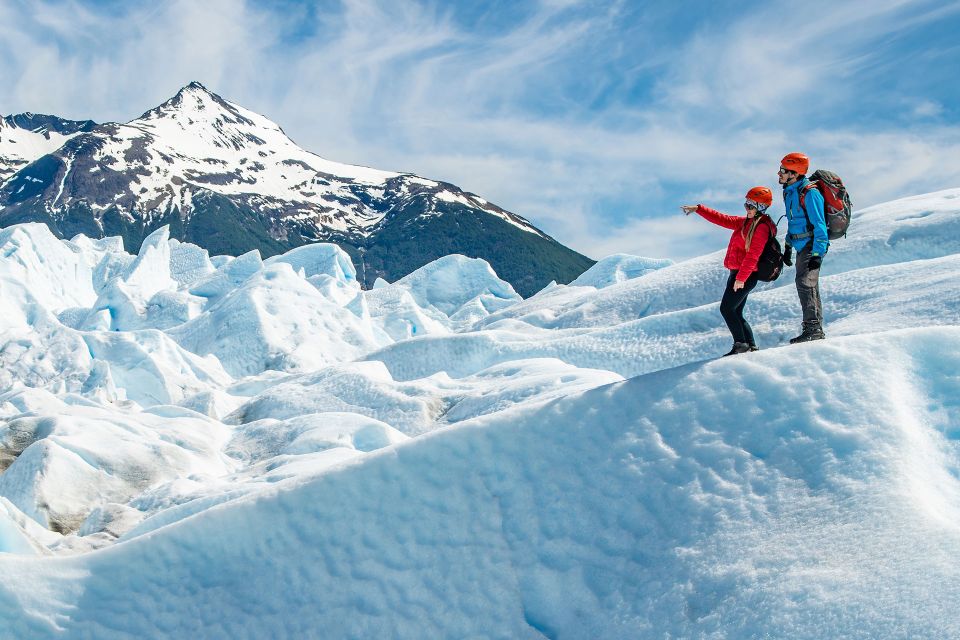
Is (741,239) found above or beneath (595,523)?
above

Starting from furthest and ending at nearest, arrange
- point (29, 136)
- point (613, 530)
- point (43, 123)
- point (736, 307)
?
1. point (43, 123)
2. point (29, 136)
3. point (736, 307)
4. point (613, 530)

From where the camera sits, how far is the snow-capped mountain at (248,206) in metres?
104

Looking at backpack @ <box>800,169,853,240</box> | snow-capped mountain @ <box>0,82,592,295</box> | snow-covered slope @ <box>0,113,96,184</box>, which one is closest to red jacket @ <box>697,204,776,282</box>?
backpack @ <box>800,169,853,240</box>

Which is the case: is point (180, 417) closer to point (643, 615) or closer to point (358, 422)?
point (358, 422)

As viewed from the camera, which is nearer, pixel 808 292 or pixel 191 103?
pixel 808 292

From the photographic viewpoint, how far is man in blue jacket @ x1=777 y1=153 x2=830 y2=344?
5.01m

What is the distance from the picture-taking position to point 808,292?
17.2ft

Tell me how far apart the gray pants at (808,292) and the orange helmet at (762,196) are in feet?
1.40

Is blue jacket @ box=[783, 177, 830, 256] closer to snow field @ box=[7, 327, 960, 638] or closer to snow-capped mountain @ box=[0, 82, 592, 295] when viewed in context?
snow field @ box=[7, 327, 960, 638]

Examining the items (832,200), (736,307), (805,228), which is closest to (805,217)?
(805,228)

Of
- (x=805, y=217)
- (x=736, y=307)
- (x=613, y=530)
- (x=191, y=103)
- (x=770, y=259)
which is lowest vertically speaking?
(x=613, y=530)

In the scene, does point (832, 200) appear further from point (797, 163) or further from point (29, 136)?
point (29, 136)

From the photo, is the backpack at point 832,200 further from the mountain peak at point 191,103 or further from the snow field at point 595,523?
the mountain peak at point 191,103

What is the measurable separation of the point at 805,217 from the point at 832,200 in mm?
203
